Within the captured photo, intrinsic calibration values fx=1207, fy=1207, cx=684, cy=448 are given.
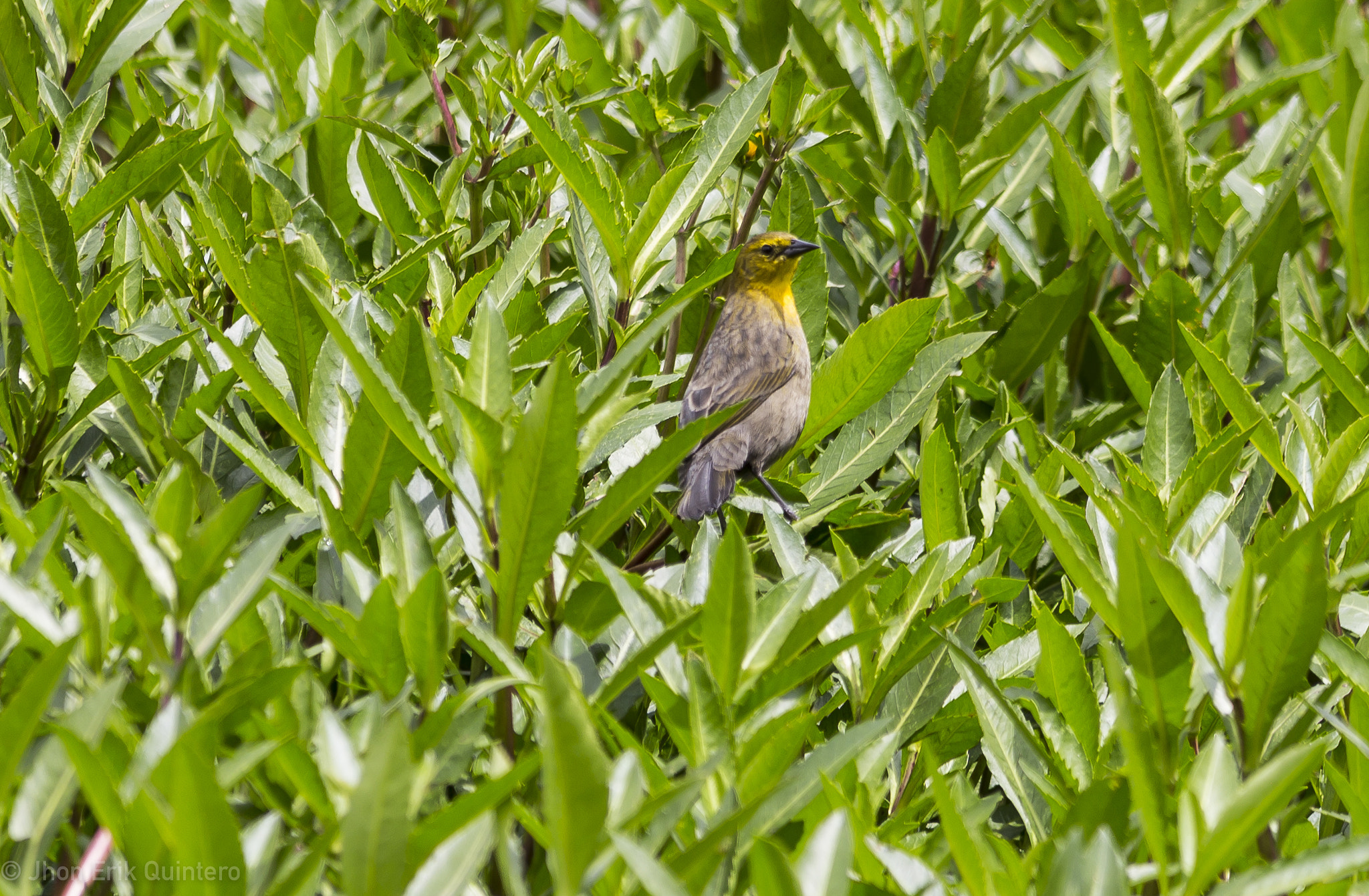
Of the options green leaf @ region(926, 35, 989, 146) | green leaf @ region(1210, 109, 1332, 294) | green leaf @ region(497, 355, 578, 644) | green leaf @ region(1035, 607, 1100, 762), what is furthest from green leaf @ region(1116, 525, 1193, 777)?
green leaf @ region(926, 35, 989, 146)

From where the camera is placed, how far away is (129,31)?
10.2 ft

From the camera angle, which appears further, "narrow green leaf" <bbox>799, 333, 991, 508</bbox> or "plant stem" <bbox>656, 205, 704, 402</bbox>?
"plant stem" <bbox>656, 205, 704, 402</bbox>

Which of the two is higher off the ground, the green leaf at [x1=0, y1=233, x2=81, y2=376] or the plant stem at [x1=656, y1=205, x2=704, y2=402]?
the green leaf at [x1=0, y1=233, x2=81, y2=376]

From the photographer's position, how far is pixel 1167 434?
2.55 metres

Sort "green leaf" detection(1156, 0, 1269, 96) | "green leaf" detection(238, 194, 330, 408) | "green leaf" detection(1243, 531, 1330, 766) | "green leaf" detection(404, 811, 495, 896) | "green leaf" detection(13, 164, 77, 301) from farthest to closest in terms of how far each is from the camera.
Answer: "green leaf" detection(1156, 0, 1269, 96), "green leaf" detection(13, 164, 77, 301), "green leaf" detection(238, 194, 330, 408), "green leaf" detection(1243, 531, 1330, 766), "green leaf" detection(404, 811, 495, 896)

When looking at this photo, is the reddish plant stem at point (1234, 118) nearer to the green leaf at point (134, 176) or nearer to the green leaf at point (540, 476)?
the green leaf at point (134, 176)

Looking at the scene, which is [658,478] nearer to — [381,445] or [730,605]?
[730,605]

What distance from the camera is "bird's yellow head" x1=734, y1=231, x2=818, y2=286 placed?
3.43 meters

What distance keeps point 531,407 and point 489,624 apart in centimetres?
→ 51

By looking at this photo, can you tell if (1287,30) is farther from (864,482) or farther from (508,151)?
(508,151)

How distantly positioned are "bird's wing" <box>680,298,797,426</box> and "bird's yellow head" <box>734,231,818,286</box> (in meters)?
0.19

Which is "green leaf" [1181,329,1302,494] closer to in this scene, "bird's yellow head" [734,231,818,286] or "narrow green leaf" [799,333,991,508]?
"narrow green leaf" [799,333,991,508]

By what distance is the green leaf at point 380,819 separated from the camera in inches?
46.4

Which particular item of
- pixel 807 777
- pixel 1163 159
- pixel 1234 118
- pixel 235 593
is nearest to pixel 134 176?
pixel 235 593
